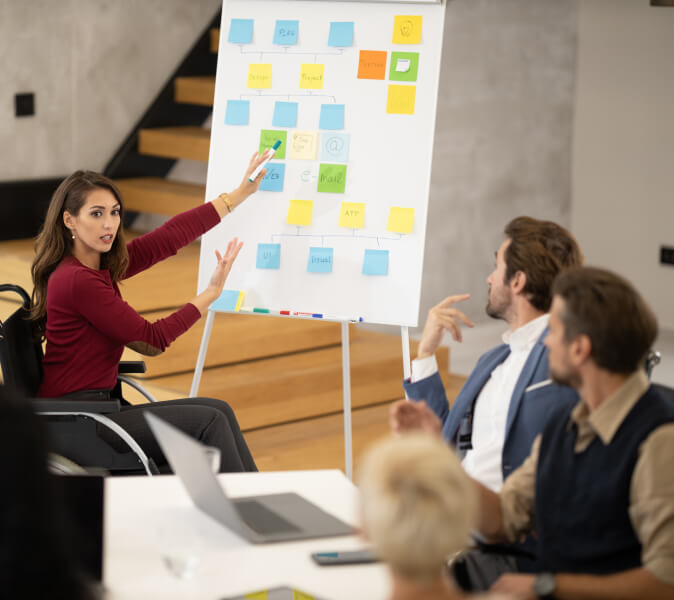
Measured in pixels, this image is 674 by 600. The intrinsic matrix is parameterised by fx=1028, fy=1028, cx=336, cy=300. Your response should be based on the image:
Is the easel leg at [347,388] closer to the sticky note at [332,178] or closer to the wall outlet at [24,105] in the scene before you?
the sticky note at [332,178]

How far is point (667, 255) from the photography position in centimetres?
667

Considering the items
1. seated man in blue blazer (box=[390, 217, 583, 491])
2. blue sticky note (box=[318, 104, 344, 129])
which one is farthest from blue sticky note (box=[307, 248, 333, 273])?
seated man in blue blazer (box=[390, 217, 583, 491])

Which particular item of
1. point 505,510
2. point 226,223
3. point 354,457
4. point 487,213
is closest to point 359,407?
point 354,457

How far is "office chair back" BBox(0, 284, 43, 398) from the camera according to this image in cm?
267

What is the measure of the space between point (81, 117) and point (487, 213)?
8.52 ft

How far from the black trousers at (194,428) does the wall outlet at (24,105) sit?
3033 mm

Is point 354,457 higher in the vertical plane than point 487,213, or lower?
lower

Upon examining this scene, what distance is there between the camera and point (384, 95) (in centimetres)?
338

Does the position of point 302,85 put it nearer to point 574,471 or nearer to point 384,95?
point 384,95

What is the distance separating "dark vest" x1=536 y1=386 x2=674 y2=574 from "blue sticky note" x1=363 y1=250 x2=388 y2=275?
1.56 metres

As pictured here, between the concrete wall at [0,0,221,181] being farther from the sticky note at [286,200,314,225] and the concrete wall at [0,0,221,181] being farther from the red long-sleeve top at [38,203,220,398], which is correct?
the red long-sleeve top at [38,203,220,398]

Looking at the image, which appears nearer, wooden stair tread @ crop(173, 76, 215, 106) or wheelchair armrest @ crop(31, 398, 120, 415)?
wheelchair armrest @ crop(31, 398, 120, 415)

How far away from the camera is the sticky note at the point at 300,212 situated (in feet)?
11.2

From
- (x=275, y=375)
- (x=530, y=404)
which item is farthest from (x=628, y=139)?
(x=530, y=404)
